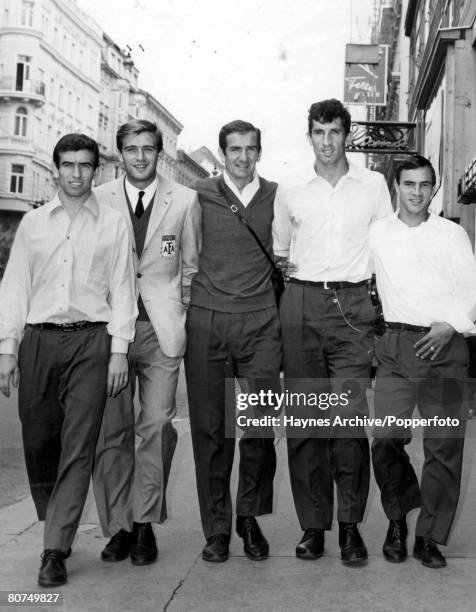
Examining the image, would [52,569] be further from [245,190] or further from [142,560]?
[245,190]

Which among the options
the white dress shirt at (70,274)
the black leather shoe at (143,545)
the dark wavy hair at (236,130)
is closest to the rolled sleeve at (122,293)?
the white dress shirt at (70,274)

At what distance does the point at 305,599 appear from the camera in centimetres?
380

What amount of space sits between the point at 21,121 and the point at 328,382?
52461mm

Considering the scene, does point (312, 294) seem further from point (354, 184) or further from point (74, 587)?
point (74, 587)

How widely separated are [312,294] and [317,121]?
91cm

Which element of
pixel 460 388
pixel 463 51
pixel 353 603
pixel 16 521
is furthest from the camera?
pixel 463 51

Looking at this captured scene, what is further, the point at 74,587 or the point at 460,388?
the point at 460,388

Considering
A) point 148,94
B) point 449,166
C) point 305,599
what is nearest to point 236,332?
point 305,599

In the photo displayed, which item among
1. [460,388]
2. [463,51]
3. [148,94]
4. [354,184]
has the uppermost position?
[148,94]

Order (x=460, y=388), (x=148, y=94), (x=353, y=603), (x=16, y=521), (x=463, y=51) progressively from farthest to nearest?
(x=148, y=94) → (x=463, y=51) → (x=16, y=521) → (x=460, y=388) → (x=353, y=603)

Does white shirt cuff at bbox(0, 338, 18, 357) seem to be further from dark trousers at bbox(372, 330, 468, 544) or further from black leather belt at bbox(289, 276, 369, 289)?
dark trousers at bbox(372, 330, 468, 544)

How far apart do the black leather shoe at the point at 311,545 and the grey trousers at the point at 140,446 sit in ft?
2.32

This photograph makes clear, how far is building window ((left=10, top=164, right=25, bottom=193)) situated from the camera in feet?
171

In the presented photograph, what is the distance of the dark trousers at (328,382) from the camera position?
14.8 ft
